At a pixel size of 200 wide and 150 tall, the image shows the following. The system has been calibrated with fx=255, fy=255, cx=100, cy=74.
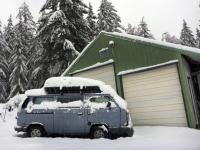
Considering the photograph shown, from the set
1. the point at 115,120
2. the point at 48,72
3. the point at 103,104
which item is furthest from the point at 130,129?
the point at 48,72

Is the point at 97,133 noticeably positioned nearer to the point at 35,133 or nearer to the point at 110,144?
the point at 110,144

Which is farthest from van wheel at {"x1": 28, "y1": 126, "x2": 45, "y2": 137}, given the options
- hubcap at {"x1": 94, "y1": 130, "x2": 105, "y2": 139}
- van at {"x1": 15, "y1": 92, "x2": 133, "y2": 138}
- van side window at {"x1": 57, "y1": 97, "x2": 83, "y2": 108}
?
hubcap at {"x1": 94, "y1": 130, "x2": 105, "y2": 139}

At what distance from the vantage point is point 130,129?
9.50 m

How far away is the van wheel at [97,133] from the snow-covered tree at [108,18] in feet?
77.3

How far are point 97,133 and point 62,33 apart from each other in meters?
12.0

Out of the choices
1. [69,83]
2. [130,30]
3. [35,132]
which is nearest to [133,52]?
[69,83]

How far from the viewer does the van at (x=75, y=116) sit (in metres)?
9.58

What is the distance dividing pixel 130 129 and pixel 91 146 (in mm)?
2133

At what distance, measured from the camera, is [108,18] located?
1307 inches

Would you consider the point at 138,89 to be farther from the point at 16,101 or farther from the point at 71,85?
the point at 16,101

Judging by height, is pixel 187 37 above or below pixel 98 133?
above

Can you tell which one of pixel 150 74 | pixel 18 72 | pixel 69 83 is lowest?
pixel 69 83

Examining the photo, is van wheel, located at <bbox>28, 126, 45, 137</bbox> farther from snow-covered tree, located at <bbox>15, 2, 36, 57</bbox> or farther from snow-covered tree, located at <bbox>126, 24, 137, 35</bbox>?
snow-covered tree, located at <bbox>126, 24, 137, 35</bbox>

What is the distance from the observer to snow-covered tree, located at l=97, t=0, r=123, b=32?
32.2 m
